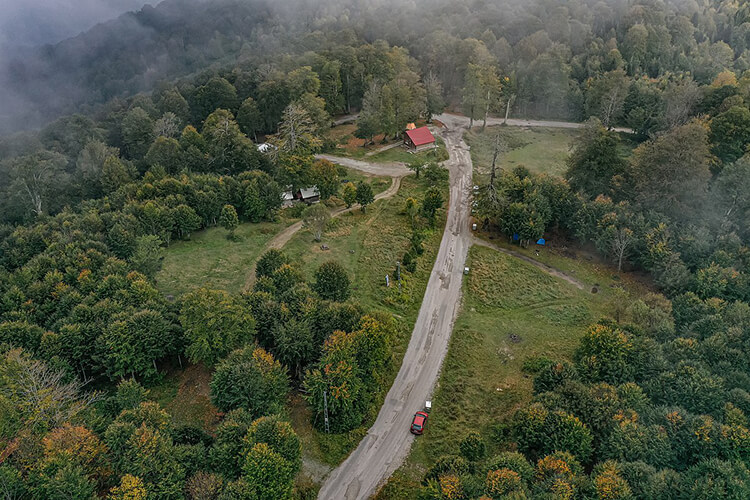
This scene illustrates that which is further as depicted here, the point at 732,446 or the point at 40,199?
the point at 40,199

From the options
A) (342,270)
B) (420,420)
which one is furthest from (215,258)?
(420,420)

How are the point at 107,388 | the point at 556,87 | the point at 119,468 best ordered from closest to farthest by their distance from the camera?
the point at 119,468 → the point at 107,388 → the point at 556,87

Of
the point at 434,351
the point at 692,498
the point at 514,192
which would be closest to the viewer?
the point at 692,498

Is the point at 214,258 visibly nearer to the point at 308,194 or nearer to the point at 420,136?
the point at 308,194

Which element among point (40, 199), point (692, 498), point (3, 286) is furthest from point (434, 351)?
point (40, 199)

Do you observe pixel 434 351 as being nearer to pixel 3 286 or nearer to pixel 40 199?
→ pixel 3 286
